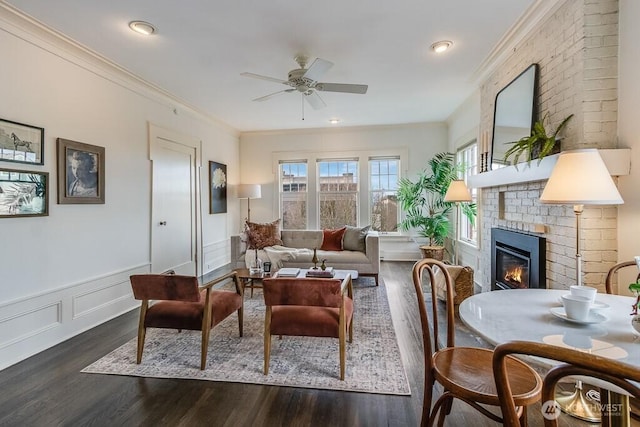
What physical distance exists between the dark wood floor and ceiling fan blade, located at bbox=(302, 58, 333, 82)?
8.43 ft

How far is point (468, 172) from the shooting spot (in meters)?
5.29

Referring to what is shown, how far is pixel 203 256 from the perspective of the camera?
5344mm

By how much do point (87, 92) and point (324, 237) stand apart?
3.58 metres

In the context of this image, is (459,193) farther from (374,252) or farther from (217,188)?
(217,188)

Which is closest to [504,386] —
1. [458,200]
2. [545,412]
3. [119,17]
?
[545,412]

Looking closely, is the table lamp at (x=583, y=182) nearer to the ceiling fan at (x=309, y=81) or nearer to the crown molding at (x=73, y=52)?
the ceiling fan at (x=309, y=81)

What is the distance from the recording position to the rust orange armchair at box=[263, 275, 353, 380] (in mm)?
2178

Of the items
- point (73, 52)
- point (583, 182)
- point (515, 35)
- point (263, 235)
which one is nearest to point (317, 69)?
point (515, 35)

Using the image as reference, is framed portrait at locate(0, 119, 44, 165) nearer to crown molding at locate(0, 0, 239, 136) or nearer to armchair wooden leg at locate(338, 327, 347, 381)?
crown molding at locate(0, 0, 239, 136)

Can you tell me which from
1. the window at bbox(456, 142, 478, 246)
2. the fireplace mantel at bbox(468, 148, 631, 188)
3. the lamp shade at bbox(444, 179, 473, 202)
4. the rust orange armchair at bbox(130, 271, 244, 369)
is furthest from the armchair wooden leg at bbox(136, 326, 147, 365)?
the window at bbox(456, 142, 478, 246)

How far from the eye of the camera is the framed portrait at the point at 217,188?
5666 mm

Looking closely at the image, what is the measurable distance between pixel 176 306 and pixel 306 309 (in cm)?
103

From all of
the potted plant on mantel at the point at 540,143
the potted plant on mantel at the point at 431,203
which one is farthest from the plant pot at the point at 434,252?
the potted plant on mantel at the point at 540,143

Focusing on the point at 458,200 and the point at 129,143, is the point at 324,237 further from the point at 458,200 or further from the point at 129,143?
the point at 129,143
